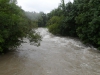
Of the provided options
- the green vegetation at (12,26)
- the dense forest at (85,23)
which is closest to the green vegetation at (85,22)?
the dense forest at (85,23)

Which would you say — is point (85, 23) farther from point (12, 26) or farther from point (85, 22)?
point (12, 26)

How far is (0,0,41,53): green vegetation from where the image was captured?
1184 cm

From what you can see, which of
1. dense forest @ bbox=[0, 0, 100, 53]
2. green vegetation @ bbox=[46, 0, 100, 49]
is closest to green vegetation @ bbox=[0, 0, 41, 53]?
dense forest @ bbox=[0, 0, 100, 53]

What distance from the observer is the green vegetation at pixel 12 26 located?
11.8 meters

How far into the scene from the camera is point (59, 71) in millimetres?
11422

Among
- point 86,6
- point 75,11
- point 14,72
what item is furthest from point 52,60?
point 75,11

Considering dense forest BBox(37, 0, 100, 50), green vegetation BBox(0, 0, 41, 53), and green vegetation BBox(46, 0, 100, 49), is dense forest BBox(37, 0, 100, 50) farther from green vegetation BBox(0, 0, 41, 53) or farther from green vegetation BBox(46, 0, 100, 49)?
green vegetation BBox(0, 0, 41, 53)

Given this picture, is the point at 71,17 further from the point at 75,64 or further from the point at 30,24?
the point at 75,64

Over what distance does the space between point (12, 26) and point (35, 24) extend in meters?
3.74

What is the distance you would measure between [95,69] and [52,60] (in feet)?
13.3

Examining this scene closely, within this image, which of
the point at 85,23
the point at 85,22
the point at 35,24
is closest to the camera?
the point at 35,24

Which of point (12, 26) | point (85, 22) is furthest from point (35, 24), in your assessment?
point (85, 22)

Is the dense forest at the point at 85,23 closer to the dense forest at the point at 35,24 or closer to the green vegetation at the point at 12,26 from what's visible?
the dense forest at the point at 35,24

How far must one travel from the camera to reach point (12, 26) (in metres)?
13.0
